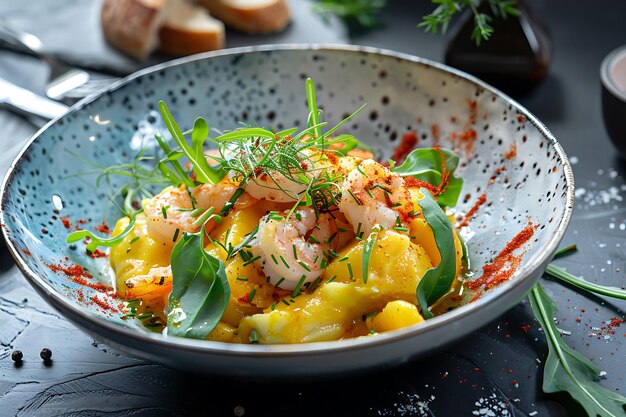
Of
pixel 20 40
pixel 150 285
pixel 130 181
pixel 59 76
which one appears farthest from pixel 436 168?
pixel 20 40

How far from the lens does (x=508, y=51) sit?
3.07 metres

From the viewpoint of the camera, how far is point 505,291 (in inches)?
59.4

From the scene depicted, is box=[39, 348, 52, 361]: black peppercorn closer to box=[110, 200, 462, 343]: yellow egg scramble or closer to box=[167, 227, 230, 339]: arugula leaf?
box=[110, 200, 462, 343]: yellow egg scramble

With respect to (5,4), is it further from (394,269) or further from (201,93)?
(394,269)

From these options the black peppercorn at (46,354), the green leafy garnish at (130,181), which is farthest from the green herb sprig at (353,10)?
the black peppercorn at (46,354)

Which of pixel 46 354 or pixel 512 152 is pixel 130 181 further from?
pixel 512 152

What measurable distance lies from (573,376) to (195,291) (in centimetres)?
93

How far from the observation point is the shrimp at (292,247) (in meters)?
1.73

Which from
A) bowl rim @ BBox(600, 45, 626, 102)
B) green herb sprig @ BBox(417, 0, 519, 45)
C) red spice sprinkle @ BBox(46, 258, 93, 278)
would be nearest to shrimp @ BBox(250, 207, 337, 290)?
red spice sprinkle @ BBox(46, 258, 93, 278)

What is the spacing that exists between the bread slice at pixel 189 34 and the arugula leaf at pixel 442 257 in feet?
6.72

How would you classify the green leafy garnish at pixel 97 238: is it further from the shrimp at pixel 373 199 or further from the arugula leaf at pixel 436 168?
the arugula leaf at pixel 436 168

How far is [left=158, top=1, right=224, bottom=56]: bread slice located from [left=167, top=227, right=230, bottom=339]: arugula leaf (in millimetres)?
1971

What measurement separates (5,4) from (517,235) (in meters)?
3.29

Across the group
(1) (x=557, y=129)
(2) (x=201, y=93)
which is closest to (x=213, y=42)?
(2) (x=201, y=93)
